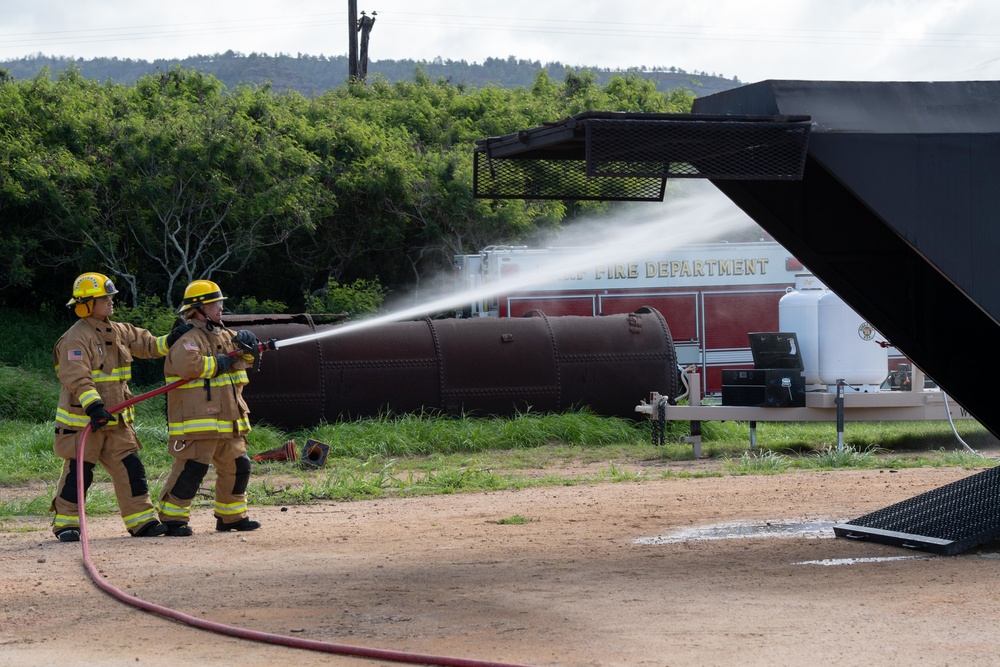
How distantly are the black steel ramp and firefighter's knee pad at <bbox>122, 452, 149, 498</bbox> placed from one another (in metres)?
5.09

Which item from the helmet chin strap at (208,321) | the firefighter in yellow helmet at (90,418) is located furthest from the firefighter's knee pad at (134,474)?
the helmet chin strap at (208,321)

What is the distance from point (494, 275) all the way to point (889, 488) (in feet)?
31.2

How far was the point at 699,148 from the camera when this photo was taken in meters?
6.90

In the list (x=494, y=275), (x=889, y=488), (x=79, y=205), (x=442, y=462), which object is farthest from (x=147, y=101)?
(x=889, y=488)

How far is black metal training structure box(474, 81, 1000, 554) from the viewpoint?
6863mm

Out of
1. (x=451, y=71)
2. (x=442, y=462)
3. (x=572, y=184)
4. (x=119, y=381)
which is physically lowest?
→ (x=442, y=462)

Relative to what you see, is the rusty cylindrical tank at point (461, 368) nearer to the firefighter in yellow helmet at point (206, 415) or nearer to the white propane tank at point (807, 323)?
the white propane tank at point (807, 323)

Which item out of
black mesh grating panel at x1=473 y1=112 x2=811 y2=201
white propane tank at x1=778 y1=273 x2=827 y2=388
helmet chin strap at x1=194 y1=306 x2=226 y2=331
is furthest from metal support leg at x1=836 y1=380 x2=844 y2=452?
helmet chin strap at x1=194 y1=306 x2=226 y2=331

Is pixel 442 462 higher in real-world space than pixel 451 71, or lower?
lower

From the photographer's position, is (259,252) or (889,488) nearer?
(889,488)

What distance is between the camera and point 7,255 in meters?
22.1

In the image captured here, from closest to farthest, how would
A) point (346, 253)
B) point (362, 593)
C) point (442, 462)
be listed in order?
point (362, 593) < point (442, 462) < point (346, 253)

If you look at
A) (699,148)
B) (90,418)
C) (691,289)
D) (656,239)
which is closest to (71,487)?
(90,418)

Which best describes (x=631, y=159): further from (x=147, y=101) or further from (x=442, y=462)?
(x=147, y=101)
